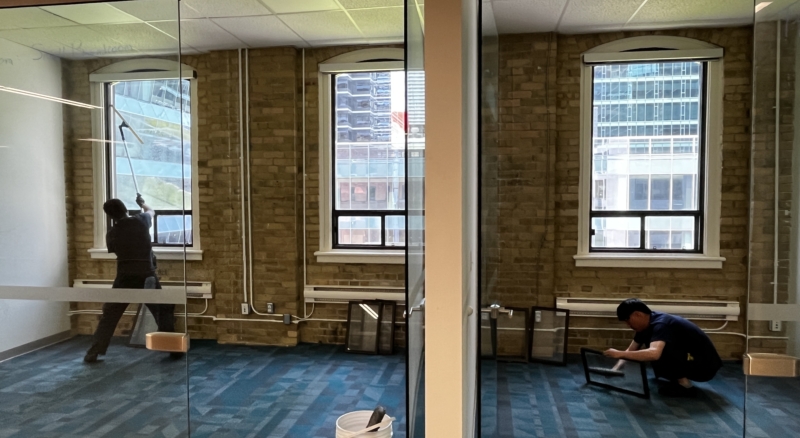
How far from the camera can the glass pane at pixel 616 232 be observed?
14.4 feet

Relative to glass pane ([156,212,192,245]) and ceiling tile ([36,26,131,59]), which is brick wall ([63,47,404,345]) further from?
ceiling tile ([36,26,131,59])

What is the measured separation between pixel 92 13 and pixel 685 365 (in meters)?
4.82

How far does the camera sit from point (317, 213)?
4.72 meters

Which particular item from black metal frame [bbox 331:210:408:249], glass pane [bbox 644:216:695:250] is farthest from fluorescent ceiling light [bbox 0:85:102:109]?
glass pane [bbox 644:216:695:250]

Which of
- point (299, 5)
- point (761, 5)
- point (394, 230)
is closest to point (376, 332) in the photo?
point (394, 230)

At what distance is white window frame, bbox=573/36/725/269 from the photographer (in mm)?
4070

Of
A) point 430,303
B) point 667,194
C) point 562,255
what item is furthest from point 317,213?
point 430,303

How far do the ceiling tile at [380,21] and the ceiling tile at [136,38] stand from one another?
1.39m

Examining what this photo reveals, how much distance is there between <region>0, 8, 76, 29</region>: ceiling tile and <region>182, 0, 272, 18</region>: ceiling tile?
83 centimetres

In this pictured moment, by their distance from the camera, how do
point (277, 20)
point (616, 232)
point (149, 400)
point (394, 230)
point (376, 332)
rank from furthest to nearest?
1. point (394, 230)
2. point (376, 332)
3. point (616, 232)
4. point (277, 20)
5. point (149, 400)

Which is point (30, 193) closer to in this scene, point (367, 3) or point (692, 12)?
point (367, 3)

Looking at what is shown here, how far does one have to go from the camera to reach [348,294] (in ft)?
15.2

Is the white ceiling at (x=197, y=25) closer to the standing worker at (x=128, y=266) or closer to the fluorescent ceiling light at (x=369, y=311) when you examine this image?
the standing worker at (x=128, y=266)

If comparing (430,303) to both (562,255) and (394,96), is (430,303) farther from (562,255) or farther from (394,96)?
(394,96)
